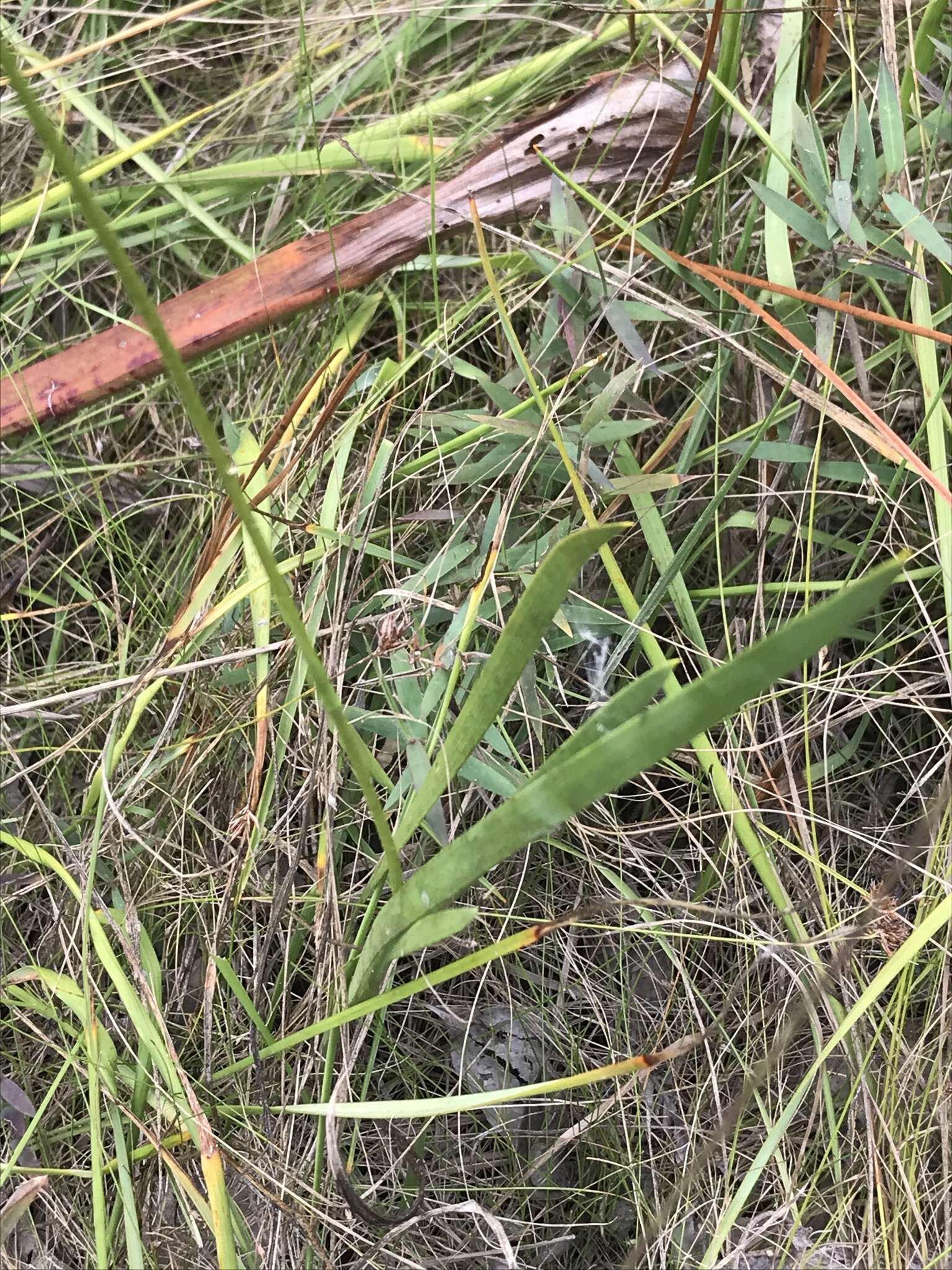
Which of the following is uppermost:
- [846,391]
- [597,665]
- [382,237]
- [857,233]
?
[382,237]

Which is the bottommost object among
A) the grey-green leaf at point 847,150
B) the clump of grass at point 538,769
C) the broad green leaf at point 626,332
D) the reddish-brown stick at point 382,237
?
the clump of grass at point 538,769

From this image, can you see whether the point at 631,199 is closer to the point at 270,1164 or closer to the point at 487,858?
the point at 487,858

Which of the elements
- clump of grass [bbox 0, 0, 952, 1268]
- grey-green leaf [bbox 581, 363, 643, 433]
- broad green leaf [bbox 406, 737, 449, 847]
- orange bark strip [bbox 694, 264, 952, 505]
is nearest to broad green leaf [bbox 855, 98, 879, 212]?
clump of grass [bbox 0, 0, 952, 1268]

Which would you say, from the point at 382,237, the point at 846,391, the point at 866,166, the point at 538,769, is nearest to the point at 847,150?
the point at 866,166

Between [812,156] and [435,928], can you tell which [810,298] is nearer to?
[812,156]

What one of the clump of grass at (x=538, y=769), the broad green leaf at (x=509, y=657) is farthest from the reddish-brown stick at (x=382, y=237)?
the broad green leaf at (x=509, y=657)

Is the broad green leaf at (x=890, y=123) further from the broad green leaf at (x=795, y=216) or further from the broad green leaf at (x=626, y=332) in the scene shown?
the broad green leaf at (x=626, y=332)

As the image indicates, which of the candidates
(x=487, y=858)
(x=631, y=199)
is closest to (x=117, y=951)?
(x=487, y=858)
